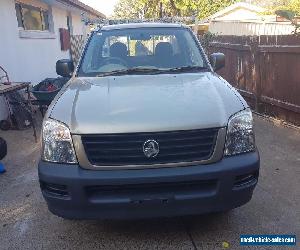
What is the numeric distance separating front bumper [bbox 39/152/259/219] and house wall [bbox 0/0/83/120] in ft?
18.6

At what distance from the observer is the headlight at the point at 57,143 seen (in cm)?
308

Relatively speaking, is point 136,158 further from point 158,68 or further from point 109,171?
point 158,68

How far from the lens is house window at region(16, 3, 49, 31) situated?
9977 mm

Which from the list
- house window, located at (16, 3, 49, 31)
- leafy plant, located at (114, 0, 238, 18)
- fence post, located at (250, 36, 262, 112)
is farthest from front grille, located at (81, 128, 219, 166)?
leafy plant, located at (114, 0, 238, 18)

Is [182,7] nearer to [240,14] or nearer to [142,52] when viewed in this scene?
[240,14]

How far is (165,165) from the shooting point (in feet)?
9.86

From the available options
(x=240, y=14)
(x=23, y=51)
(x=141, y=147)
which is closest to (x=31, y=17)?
(x=23, y=51)

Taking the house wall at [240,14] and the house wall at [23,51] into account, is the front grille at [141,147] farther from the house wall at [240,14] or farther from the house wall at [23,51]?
the house wall at [240,14]

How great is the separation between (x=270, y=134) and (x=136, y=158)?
4318 mm

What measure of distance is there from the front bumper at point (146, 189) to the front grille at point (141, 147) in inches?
3.3

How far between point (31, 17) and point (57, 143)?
29.0ft

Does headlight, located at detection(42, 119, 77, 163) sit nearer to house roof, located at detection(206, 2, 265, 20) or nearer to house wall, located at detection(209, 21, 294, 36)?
house wall, located at detection(209, 21, 294, 36)

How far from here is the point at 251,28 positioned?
65.3 ft

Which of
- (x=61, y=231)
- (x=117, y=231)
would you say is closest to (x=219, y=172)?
(x=117, y=231)
